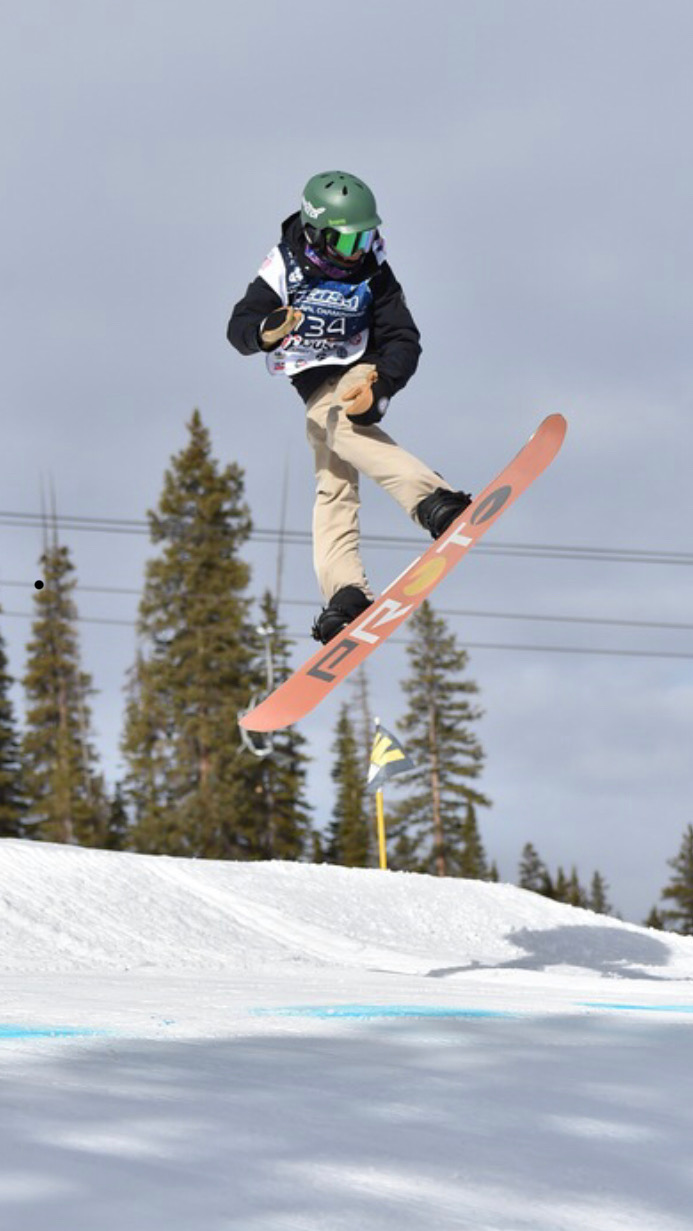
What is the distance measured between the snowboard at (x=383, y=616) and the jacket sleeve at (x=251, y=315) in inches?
56.8

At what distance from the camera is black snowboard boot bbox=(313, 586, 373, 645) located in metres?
7.36

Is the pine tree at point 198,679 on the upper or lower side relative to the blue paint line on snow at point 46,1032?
upper

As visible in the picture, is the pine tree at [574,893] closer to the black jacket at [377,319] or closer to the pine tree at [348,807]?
the pine tree at [348,807]

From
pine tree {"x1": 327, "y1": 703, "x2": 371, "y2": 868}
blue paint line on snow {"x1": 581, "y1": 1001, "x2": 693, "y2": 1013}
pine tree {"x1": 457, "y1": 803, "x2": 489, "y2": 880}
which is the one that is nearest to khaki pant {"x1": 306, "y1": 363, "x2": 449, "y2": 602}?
blue paint line on snow {"x1": 581, "y1": 1001, "x2": 693, "y2": 1013}

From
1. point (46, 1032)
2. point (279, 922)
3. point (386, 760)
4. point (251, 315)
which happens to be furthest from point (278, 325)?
point (279, 922)

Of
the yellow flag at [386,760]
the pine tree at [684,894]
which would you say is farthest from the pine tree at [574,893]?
the yellow flag at [386,760]

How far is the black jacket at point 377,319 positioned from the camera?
22.4 ft

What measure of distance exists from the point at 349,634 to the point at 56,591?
4715cm

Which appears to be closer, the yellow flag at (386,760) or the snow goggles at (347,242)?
the snow goggles at (347,242)

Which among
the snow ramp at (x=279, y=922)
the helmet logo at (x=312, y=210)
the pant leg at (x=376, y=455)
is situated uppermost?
the helmet logo at (x=312, y=210)

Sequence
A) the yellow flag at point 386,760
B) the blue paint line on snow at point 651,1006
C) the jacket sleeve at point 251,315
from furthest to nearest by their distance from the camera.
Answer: the yellow flag at point 386,760 < the jacket sleeve at point 251,315 < the blue paint line on snow at point 651,1006

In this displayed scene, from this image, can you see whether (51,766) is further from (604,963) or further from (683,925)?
(604,963)

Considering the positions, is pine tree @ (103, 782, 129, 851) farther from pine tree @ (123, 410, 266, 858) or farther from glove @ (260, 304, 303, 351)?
glove @ (260, 304, 303, 351)

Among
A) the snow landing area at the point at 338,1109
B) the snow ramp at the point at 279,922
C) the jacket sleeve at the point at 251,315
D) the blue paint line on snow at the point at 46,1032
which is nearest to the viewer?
the snow landing area at the point at 338,1109
